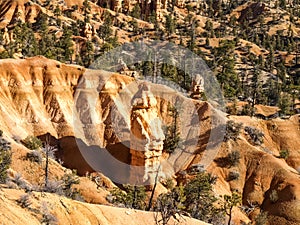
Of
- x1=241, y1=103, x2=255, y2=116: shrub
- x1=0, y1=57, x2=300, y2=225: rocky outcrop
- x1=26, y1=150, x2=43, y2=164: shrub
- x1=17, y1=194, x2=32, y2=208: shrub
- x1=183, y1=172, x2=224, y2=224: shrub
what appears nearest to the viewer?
x1=17, y1=194, x2=32, y2=208: shrub

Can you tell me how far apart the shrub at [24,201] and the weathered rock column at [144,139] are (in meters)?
23.3

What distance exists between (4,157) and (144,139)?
1460 centimetres

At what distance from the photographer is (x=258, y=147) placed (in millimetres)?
58531

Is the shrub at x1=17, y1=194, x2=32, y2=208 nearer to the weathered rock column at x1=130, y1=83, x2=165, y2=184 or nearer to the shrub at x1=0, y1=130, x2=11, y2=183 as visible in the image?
the shrub at x1=0, y1=130, x2=11, y2=183

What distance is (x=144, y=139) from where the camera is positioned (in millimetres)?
45875

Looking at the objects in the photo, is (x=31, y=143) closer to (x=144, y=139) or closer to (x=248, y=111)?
(x=144, y=139)

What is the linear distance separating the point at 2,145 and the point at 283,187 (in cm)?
3132

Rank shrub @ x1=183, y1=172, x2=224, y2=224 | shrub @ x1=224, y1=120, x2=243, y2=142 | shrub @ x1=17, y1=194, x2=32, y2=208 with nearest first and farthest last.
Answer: shrub @ x1=17, y1=194, x2=32, y2=208
shrub @ x1=183, y1=172, x2=224, y2=224
shrub @ x1=224, y1=120, x2=243, y2=142

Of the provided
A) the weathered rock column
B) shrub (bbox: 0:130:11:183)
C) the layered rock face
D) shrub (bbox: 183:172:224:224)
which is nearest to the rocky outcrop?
the weathered rock column

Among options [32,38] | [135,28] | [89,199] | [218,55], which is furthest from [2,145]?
[135,28]

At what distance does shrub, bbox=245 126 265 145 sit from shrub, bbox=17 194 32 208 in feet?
136

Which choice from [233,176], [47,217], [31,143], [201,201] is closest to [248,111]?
[233,176]

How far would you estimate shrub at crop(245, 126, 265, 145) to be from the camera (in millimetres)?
59344

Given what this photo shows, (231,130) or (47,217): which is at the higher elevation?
(47,217)
